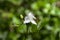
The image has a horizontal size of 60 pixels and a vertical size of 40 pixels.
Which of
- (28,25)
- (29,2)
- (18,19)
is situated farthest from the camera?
(29,2)

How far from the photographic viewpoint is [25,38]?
1.83m

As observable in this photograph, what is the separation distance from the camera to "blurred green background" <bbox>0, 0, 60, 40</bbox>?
1839 mm

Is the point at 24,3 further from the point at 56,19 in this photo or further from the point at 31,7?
the point at 56,19

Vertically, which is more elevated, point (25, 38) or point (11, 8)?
point (11, 8)

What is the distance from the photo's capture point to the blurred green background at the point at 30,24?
6.03 ft

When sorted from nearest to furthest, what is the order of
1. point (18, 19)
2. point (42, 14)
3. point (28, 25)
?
1. point (28, 25)
2. point (18, 19)
3. point (42, 14)

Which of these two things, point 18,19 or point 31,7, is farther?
point 31,7

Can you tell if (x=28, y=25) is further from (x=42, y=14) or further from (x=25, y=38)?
(x=42, y=14)

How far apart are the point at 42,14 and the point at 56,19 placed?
0.13m

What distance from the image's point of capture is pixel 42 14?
7.13 feet

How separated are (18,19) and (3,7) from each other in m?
0.44

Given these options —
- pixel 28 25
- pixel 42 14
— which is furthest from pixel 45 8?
pixel 28 25

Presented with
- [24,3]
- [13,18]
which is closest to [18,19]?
[13,18]

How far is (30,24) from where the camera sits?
184 centimetres
